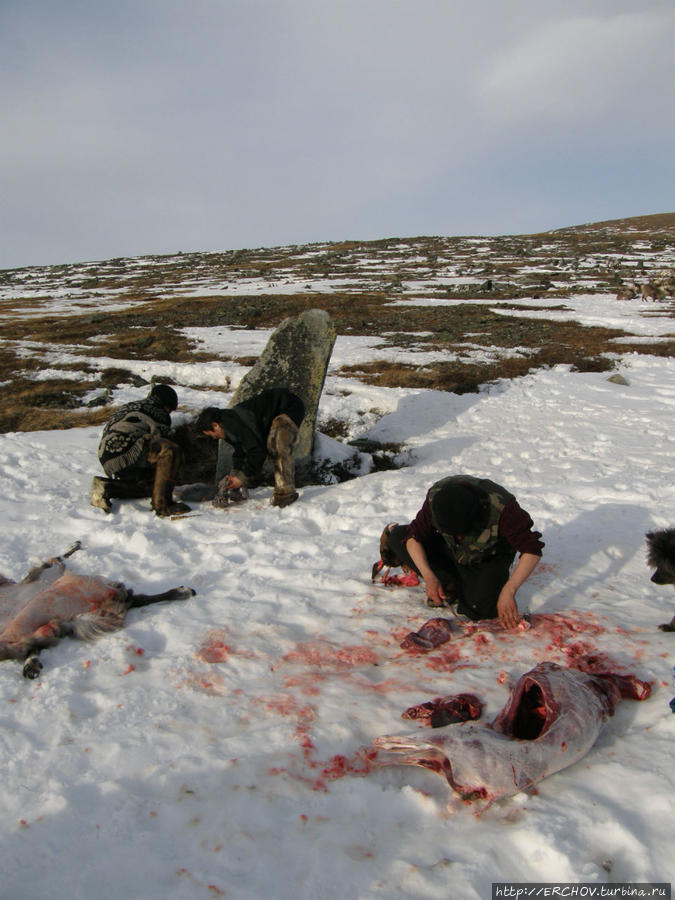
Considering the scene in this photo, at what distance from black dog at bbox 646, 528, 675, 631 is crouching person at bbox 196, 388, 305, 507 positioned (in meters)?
3.69

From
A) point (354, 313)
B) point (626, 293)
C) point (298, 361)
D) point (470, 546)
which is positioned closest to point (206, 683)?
point (470, 546)

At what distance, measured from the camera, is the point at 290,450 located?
648 centimetres

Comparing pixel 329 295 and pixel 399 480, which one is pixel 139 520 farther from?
pixel 329 295

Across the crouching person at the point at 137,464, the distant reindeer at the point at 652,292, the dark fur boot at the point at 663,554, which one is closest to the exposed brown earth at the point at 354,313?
the distant reindeer at the point at 652,292

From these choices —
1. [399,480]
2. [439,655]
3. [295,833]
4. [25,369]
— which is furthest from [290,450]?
[25,369]

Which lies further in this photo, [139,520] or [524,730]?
[139,520]

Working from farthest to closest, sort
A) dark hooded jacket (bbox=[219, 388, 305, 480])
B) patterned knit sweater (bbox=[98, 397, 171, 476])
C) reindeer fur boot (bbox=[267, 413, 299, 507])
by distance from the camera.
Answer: reindeer fur boot (bbox=[267, 413, 299, 507]) → dark hooded jacket (bbox=[219, 388, 305, 480]) → patterned knit sweater (bbox=[98, 397, 171, 476])

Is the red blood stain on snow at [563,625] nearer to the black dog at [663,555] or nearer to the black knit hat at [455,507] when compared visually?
the black dog at [663,555]

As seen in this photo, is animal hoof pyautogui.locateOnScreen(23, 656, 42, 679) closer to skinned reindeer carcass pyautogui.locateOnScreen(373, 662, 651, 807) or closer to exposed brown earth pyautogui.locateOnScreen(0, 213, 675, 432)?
skinned reindeer carcass pyautogui.locateOnScreen(373, 662, 651, 807)

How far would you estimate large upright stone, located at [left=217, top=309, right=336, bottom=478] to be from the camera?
317 inches

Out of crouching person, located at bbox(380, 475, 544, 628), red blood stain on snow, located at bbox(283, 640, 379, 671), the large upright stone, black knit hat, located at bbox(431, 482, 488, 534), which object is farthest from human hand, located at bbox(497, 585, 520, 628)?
the large upright stone

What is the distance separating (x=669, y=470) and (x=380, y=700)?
18.9 ft

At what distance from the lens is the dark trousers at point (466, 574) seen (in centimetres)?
403

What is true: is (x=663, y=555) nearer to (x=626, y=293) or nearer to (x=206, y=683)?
(x=206, y=683)
